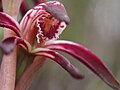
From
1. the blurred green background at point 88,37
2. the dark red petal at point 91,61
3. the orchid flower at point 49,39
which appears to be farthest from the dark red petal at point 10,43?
the blurred green background at point 88,37

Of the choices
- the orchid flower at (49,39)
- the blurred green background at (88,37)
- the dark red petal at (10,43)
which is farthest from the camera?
the blurred green background at (88,37)

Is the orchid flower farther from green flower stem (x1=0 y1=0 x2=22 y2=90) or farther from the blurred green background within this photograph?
the blurred green background

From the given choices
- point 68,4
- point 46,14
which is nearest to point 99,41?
point 68,4

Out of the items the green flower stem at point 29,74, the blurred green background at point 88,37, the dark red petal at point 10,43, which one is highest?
the dark red petal at point 10,43

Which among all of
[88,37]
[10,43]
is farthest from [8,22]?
[88,37]

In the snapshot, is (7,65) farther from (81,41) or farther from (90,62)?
(81,41)

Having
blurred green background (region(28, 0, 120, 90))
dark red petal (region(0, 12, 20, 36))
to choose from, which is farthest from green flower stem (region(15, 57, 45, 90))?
blurred green background (region(28, 0, 120, 90))

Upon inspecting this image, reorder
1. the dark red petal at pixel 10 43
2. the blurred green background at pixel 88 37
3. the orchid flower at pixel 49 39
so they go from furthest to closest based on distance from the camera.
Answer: the blurred green background at pixel 88 37, the orchid flower at pixel 49 39, the dark red petal at pixel 10 43

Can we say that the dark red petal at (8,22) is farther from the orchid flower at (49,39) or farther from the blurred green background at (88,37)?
the blurred green background at (88,37)
